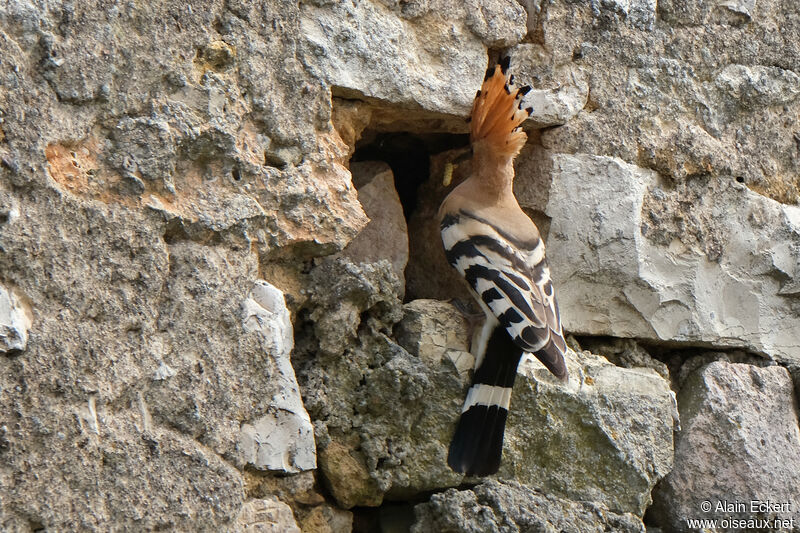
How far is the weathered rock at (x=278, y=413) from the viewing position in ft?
7.79

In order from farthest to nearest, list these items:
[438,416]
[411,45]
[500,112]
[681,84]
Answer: [681,84], [500,112], [411,45], [438,416]

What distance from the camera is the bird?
2.68 metres

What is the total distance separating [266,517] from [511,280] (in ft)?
3.37

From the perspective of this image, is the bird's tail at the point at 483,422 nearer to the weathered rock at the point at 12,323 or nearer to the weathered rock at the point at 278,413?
the weathered rock at the point at 278,413

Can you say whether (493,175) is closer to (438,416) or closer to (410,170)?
(410,170)

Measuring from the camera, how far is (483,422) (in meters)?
2.67

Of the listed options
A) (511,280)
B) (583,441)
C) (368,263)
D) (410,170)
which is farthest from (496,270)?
(410,170)

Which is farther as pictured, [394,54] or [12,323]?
[394,54]

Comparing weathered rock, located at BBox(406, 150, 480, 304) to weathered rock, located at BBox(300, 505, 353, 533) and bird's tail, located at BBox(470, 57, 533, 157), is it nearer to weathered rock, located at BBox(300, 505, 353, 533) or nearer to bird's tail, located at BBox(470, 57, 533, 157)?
bird's tail, located at BBox(470, 57, 533, 157)

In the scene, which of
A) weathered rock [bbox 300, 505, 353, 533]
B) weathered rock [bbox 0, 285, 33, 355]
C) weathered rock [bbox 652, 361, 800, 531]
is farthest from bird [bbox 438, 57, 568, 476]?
weathered rock [bbox 0, 285, 33, 355]

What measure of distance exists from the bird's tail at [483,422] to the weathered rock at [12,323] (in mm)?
1189

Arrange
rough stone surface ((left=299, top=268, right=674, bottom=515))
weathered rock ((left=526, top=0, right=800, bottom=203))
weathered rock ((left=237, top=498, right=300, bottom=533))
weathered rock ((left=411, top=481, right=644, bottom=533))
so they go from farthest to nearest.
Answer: weathered rock ((left=526, top=0, right=800, bottom=203))
rough stone surface ((left=299, top=268, right=674, bottom=515))
weathered rock ((left=411, top=481, right=644, bottom=533))
weathered rock ((left=237, top=498, right=300, bottom=533))

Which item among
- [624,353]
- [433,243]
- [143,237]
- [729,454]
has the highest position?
[433,243]

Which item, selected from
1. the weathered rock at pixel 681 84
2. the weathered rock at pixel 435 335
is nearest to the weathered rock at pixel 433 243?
the weathered rock at pixel 435 335
